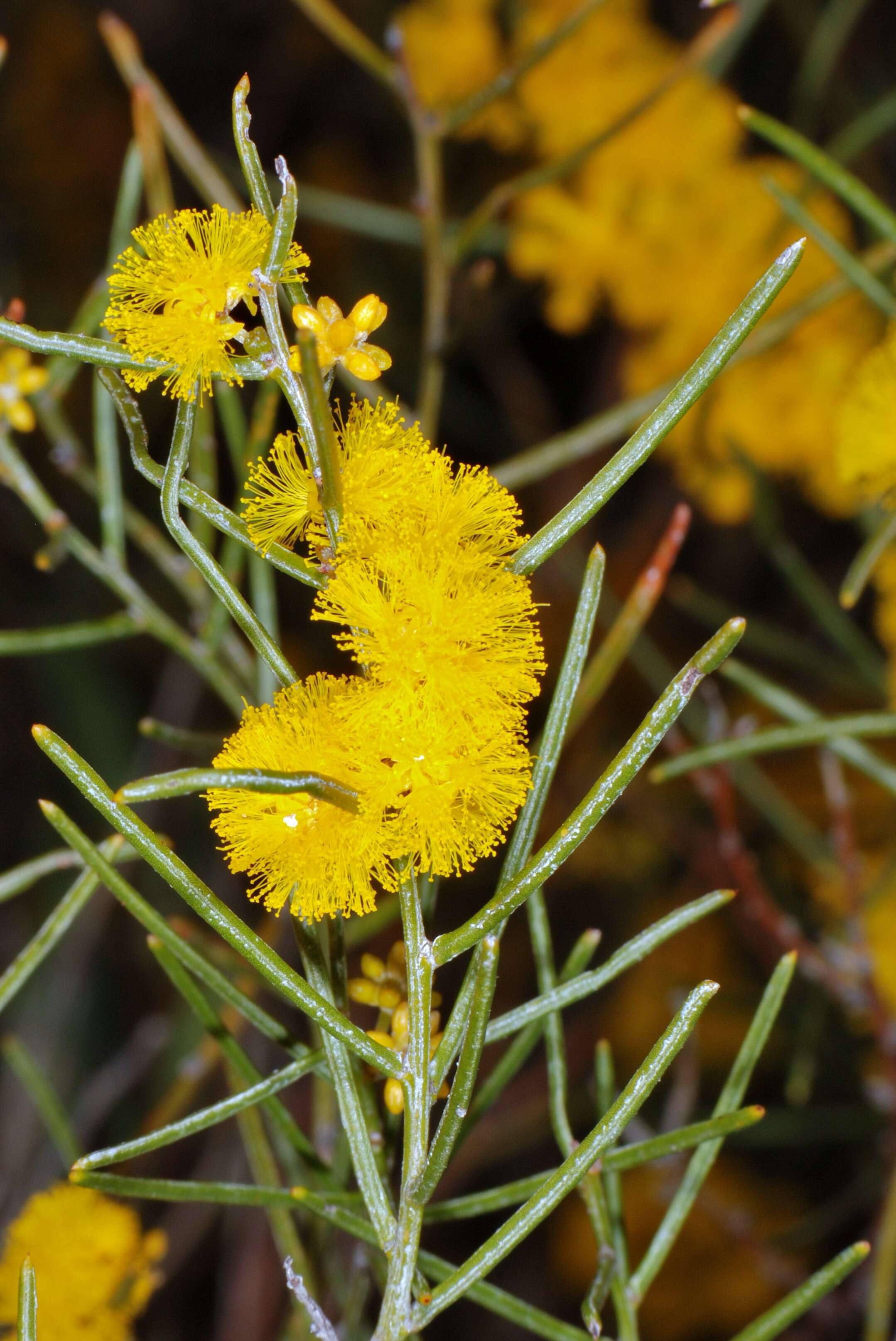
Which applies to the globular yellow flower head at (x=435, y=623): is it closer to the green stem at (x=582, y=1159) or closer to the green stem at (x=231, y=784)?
the green stem at (x=231, y=784)

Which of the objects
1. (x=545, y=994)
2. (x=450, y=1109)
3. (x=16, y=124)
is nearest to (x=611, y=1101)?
(x=545, y=994)

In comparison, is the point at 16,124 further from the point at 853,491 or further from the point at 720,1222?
the point at 720,1222

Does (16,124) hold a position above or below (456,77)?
above

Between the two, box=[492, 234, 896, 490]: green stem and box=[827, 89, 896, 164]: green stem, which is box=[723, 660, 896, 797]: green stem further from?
box=[827, 89, 896, 164]: green stem

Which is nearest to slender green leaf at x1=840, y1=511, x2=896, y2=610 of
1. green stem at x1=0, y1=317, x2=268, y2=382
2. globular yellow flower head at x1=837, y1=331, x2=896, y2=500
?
globular yellow flower head at x1=837, y1=331, x2=896, y2=500

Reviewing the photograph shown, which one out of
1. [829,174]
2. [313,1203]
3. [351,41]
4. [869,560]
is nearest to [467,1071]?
[313,1203]

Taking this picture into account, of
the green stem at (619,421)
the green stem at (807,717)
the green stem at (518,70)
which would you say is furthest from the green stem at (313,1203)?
the green stem at (518,70)
